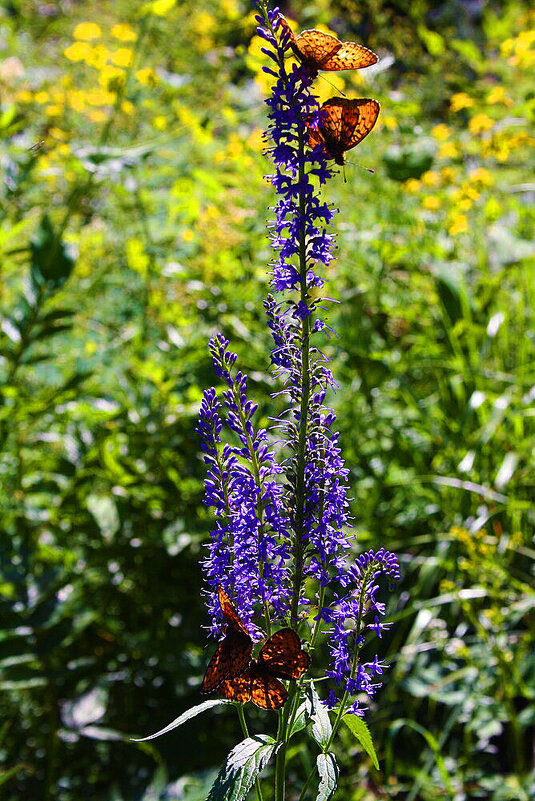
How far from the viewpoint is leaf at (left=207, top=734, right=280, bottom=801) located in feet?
2.77

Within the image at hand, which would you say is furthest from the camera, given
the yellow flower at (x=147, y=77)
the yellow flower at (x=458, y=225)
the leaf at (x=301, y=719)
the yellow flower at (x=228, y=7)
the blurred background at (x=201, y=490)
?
the yellow flower at (x=228, y=7)

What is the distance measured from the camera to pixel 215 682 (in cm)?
82

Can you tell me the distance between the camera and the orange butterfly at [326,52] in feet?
2.66

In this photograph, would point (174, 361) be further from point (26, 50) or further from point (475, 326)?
point (26, 50)

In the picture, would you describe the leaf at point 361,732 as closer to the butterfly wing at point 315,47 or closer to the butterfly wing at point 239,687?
the butterfly wing at point 239,687

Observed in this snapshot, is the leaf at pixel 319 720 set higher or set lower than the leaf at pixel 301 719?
higher

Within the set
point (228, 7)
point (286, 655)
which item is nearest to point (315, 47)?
point (286, 655)

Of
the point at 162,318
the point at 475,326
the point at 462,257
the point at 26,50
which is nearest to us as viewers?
the point at 162,318

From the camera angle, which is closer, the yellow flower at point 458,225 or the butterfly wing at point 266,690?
the butterfly wing at point 266,690

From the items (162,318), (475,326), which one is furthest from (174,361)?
(475,326)

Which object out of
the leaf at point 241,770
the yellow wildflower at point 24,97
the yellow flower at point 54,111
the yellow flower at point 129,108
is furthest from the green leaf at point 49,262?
the yellow wildflower at point 24,97

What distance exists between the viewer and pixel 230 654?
0.84 m

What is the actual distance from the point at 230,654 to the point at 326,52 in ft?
2.06

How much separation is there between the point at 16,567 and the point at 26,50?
588cm
